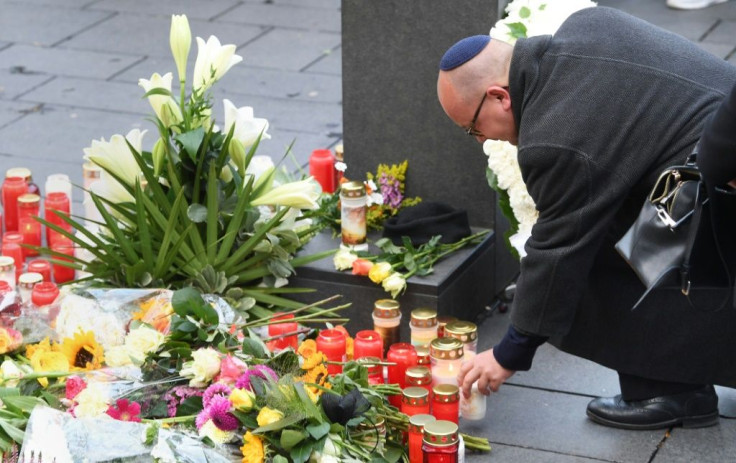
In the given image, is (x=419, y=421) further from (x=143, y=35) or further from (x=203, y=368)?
(x=143, y=35)

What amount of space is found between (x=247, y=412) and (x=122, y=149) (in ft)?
4.05

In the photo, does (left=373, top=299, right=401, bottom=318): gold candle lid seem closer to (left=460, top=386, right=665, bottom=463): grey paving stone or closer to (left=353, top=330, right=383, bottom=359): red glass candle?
(left=353, top=330, right=383, bottom=359): red glass candle

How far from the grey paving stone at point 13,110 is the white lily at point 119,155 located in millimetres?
2679

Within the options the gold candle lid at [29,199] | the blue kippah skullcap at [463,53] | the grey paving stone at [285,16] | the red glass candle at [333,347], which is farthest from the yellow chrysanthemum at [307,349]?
the grey paving stone at [285,16]

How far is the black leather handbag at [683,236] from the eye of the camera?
2.74 meters

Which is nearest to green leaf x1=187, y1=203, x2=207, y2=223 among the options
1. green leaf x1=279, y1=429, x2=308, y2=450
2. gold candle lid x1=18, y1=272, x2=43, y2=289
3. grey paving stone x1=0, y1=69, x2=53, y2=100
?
gold candle lid x1=18, y1=272, x2=43, y2=289

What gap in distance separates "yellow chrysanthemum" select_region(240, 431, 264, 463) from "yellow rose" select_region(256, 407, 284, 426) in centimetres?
4

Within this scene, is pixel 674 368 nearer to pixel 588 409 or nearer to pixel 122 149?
pixel 588 409

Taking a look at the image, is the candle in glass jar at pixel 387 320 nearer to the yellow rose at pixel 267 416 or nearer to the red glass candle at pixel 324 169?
the yellow rose at pixel 267 416

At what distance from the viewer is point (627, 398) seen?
139 inches

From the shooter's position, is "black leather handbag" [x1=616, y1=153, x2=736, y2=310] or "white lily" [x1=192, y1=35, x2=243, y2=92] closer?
"black leather handbag" [x1=616, y1=153, x2=736, y2=310]

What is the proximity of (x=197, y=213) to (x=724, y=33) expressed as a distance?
4.48 meters

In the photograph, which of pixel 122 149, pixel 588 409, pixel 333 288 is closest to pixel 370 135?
pixel 333 288

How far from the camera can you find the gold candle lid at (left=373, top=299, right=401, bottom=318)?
3.63 meters
